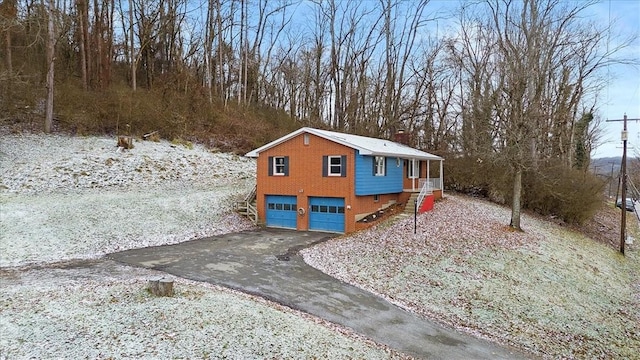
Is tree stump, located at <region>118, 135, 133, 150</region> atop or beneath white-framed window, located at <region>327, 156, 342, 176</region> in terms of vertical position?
atop

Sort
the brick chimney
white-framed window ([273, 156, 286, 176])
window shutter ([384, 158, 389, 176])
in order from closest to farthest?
white-framed window ([273, 156, 286, 176]) < window shutter ([384, 158, 389, 176]) < the brick chimney

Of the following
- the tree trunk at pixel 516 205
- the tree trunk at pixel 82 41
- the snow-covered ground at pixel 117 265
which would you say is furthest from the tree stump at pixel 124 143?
the tree trunk at pixel 516 205

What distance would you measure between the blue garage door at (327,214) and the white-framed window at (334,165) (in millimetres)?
1255

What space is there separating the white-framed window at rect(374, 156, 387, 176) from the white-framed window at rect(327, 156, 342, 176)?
2088 mm

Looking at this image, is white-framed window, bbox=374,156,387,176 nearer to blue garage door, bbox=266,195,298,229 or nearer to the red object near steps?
the red object near steps

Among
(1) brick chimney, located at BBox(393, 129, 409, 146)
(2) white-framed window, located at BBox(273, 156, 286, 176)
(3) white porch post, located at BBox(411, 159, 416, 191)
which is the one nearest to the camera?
(2) white-framed window, located at BBox(273, 156, 286, 176)

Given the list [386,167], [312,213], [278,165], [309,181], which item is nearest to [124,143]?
[278,165]

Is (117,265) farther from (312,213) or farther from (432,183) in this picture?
(432,183)

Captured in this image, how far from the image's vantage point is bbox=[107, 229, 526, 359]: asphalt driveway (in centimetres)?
815

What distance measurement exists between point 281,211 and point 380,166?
18.3 ft

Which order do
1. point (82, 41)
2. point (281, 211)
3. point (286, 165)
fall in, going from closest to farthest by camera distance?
point (286, 165)
point (281, 211)
point (82, 41)

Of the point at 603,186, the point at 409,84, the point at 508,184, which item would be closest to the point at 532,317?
the point at 508,184

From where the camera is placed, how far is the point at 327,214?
62.3 ft

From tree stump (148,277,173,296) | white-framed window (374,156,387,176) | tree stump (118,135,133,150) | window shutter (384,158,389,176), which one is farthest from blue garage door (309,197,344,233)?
tree stump (118,135,133,150)
